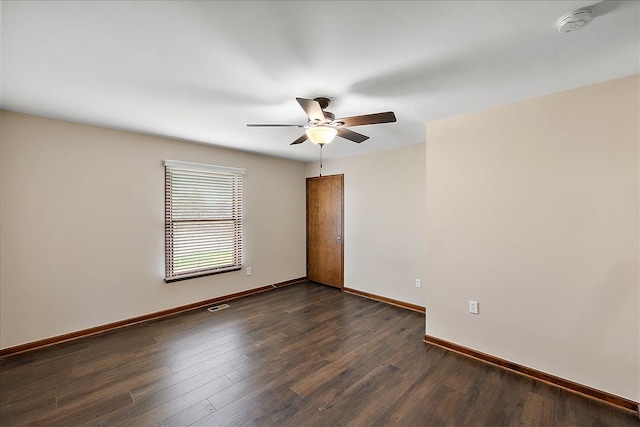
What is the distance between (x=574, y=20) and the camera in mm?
1337

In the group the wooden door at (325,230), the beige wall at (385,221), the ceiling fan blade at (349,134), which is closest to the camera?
the ceiling fan blade at (349,134)

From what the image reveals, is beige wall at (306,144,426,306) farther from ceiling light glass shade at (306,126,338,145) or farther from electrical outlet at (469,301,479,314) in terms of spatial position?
ceiling light glass shade at (306,126,338,145)

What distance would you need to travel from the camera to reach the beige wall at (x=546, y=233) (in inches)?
76.9

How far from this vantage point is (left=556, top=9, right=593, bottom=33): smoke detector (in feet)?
4.25

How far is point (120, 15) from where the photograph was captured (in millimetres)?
1323

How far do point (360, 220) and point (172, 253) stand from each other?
2885 mm

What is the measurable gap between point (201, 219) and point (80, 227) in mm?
1328

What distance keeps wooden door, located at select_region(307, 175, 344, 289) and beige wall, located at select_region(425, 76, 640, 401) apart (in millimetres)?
2146

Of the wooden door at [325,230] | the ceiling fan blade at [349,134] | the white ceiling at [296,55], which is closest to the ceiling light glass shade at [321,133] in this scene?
the ceiling fan blade at [349,134]

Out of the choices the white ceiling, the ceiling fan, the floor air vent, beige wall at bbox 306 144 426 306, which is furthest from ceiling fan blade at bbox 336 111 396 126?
the floor air vent

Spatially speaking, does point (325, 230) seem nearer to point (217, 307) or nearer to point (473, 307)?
point (217, 307)

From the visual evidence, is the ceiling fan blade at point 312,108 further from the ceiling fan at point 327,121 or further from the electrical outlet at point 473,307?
the electrical outlet at point 473,307

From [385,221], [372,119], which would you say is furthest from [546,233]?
[385,221]

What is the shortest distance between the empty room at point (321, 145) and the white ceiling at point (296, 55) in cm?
2
